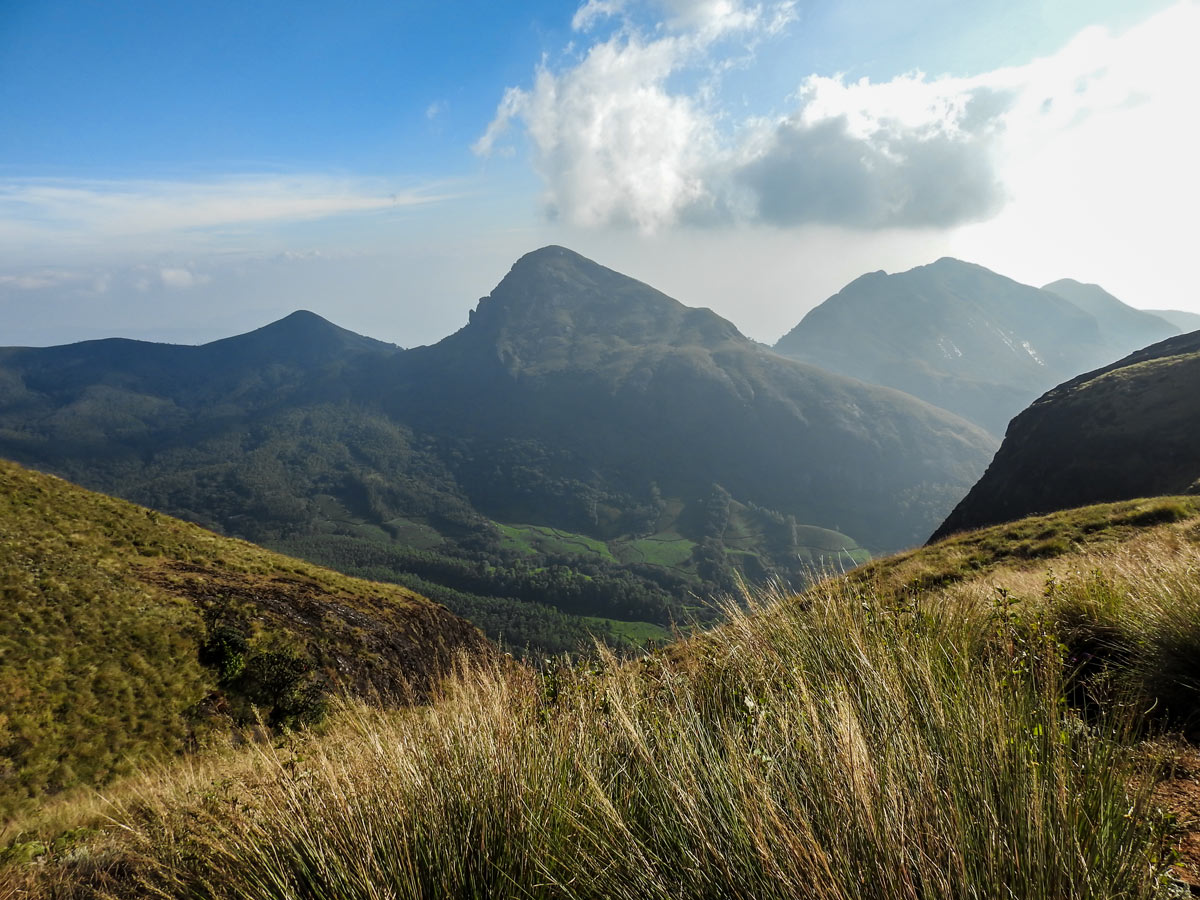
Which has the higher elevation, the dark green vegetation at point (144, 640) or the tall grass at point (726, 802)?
the tall grass at point (726, 802)

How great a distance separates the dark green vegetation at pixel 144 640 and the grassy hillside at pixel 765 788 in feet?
30.1

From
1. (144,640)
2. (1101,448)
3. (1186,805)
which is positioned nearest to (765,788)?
(1186,805)

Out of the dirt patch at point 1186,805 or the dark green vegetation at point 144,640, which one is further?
the dark green vegetation at point 144,640

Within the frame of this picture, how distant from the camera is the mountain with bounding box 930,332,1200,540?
143 feet

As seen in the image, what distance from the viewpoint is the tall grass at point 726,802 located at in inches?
86.7

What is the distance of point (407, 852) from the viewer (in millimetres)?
3008

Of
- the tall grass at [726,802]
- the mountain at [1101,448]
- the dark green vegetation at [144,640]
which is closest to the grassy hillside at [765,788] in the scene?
the tall grass at [726,802]

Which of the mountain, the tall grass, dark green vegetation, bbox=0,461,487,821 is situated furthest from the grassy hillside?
the mountain

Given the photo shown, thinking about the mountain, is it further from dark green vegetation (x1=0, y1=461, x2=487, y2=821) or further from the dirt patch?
the dirt patch

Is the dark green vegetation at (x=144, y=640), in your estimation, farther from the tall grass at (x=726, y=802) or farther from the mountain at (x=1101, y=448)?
the mountain at (x=1101, y=448)

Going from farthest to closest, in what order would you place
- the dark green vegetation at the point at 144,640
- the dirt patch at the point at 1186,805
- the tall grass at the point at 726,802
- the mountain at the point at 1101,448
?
the mountain at the point at 1101,448
the dark green vegetation at the point at 144,640
the dirt patch at the point at 1186,805
the tall grass at the point at 726,802

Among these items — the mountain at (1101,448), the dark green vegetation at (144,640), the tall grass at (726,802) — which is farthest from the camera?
the mountain at (1101,448)

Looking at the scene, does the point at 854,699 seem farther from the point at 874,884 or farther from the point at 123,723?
the point at 123,723

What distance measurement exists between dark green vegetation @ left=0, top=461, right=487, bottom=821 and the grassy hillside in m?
9.16
